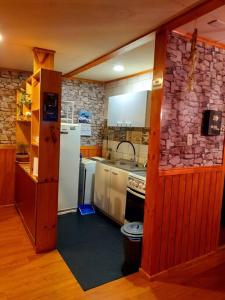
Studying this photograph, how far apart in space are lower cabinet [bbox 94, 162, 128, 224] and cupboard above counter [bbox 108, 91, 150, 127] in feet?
2.63

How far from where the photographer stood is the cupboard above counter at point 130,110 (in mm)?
3637

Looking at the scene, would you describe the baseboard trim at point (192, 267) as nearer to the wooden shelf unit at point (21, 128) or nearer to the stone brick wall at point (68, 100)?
the wooden shelf unit at point (21, 128)

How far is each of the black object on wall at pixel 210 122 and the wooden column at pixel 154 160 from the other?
0.67m

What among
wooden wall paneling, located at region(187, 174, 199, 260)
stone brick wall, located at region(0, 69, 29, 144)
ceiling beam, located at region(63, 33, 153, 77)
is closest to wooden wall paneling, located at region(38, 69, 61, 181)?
ceiling beam, located at region(63, 33, 153, 77)

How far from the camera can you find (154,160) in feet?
7.73

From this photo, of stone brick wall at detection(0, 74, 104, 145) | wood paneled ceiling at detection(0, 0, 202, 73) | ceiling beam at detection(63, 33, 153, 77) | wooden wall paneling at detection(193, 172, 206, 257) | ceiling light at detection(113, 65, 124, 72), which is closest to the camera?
wood paneled ceiling at detection(0, 0, 202, 73)

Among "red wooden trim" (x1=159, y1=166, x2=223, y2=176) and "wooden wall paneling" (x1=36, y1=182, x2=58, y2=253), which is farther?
"wooden wall paneling" (x1=36, y1=182, x2=58, y2=253)

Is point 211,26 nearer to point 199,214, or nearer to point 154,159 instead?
A: point 154,159

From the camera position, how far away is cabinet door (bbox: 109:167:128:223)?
3.55 m

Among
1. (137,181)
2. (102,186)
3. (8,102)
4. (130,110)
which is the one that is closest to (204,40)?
(130,110)

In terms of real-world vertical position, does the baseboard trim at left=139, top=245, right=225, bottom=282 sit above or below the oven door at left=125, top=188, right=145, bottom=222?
below

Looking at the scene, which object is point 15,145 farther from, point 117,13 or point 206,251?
point 206,251

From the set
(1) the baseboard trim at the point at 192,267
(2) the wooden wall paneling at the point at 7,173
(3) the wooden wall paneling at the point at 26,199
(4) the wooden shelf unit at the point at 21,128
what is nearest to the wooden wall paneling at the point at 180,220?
(1) the baseboard trim at the point at 192,267

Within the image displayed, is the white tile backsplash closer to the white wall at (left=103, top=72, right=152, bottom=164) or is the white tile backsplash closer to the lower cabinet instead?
the white wall at (left=103, top=72, right=152, bottom=164)
